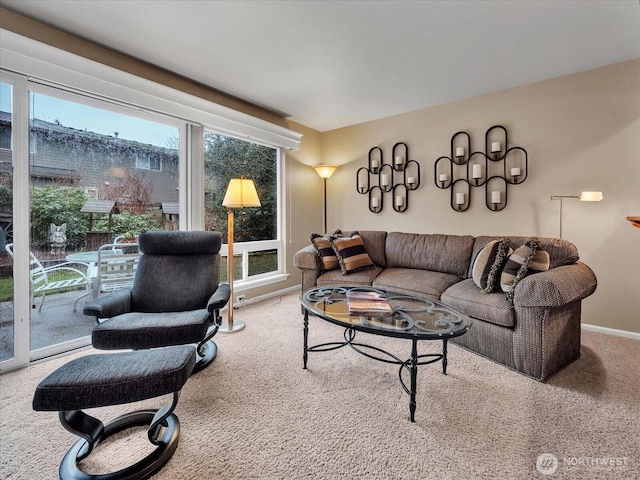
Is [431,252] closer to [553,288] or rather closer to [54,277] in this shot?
[553,288]

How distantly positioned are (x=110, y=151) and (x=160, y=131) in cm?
51

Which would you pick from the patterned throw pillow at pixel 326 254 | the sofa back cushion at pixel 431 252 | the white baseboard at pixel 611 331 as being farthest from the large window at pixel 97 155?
the white baseboard at pixel 611 331

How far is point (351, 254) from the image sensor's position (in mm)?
3330

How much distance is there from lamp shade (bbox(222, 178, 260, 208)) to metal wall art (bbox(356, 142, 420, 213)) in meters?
1.98

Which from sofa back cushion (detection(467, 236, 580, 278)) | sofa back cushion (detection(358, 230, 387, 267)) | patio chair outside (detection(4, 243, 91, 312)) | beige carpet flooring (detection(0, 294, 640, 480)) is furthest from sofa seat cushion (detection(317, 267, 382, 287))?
patio chair outside (detection(4, 243, 91, 312))

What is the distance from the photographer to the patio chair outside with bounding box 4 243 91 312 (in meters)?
2.26

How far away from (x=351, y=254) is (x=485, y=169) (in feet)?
5.94

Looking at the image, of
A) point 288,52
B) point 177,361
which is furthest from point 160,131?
point 177,361

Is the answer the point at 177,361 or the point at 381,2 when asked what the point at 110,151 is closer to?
the point at 177,361

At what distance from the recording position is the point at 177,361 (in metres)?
1.37

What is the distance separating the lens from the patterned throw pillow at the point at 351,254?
129 inches

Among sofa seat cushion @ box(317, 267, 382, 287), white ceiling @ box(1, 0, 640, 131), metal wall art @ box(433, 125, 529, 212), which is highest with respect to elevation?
white ceiling @ box(1, 0, 640, 131)

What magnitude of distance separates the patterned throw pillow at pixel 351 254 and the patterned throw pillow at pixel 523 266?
1388 millimetres

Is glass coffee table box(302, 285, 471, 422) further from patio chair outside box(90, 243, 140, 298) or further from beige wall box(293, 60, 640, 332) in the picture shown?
beige wall box(293, 60, 640, 332)
